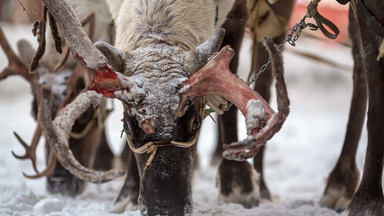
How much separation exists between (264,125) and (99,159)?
336 centimetres

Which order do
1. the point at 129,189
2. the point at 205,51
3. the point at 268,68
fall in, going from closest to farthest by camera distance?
the point at 205,51
the point at 129,189
the point at 268,68

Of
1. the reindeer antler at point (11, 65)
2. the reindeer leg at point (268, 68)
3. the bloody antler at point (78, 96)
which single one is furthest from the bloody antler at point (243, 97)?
the reindeer leg at point (268, 68)

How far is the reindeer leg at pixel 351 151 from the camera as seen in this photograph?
4281 millimetres

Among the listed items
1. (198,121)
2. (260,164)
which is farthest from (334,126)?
(198,121)

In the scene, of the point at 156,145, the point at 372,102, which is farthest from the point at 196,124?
the point at 372,102

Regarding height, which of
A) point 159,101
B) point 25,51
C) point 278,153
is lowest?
point 278,153

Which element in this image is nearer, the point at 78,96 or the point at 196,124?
the point at 78,96

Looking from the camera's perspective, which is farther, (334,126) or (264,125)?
(334,126)

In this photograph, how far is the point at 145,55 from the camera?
10.1 ft

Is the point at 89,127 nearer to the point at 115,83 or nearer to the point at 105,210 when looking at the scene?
the point at 105,210

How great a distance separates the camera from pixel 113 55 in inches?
121

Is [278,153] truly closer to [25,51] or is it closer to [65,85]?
[65,85]

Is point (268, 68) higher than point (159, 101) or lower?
lower

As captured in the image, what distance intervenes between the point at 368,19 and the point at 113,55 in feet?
4.94
